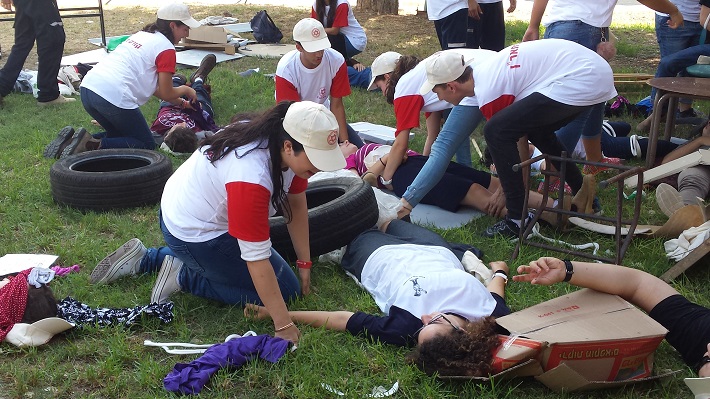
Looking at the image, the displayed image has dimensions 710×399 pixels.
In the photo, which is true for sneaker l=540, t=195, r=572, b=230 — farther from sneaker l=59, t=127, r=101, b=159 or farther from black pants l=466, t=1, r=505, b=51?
sneaker l=59, t=127, r=101, b=159

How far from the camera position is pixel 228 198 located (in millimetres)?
2881

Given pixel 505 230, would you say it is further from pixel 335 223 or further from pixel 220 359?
pixel 220 359

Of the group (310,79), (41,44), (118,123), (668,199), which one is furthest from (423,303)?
(41,44)

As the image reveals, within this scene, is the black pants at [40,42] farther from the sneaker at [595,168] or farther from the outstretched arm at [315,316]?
the sneaker at [595,168]

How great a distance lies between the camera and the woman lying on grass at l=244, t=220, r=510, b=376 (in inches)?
108

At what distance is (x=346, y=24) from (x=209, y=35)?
102 inches

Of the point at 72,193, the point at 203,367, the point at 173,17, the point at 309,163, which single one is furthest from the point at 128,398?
the point at 173,17

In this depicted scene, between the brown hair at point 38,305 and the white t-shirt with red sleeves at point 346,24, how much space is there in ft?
17.1

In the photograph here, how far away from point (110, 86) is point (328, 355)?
141 inches

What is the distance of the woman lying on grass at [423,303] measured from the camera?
275 cm

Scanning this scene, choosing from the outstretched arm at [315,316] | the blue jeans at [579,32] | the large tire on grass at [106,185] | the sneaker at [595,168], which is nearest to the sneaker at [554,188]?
the sneaker at [595,168]

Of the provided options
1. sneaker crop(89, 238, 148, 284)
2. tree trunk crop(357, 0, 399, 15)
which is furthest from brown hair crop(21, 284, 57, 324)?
tree trunk crop(357, 0, 399, 15)

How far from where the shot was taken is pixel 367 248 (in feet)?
12.3

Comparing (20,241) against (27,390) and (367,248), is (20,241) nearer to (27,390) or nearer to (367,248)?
(27,390)
